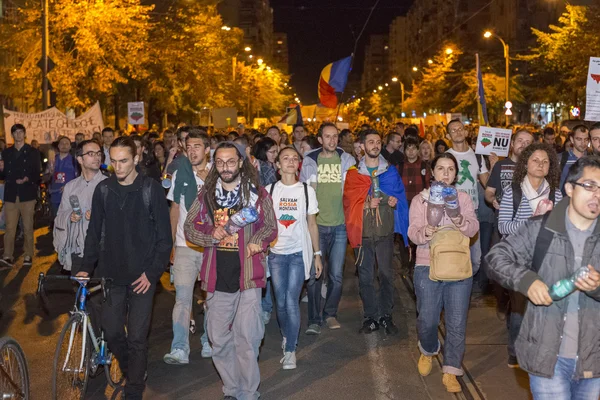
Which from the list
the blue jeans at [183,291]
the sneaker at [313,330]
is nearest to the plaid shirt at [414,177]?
the sneaker at [313,330]

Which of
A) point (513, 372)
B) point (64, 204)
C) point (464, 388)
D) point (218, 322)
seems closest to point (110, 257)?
point (218, 322)

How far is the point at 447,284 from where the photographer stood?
7070 millimetres

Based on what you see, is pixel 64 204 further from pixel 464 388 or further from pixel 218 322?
pixel 464 388

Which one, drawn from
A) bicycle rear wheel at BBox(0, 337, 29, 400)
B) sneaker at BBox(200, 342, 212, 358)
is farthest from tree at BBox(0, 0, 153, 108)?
bicycle rear wheel at BBox(0, 337, 29, 400)

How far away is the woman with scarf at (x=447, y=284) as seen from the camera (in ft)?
22.9

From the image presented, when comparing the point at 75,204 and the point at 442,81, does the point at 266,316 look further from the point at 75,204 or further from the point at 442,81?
the point at 442,81

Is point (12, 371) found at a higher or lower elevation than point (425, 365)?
higher

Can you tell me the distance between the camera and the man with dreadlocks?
6.41m

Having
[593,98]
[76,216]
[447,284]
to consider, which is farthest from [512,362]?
[593,98]

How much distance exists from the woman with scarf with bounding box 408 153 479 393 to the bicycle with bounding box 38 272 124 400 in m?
2.48

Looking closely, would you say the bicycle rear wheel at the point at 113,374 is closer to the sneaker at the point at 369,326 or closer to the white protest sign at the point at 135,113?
the sneaker at the point at 369,326

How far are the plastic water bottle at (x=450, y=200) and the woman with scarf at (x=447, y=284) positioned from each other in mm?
36

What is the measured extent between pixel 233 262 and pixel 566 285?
9.61 ft

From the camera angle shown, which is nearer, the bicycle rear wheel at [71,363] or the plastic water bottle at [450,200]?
the bicycle rear wheel at [71,363]
